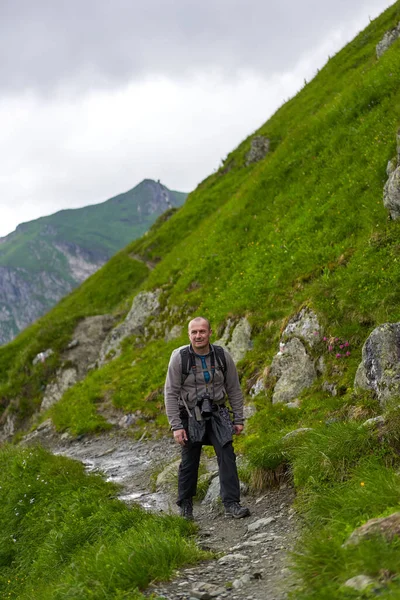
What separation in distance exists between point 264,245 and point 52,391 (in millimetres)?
17942

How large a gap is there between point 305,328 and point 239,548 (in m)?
8.14

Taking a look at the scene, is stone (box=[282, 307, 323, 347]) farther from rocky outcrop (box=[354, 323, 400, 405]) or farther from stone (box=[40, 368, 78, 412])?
stone (box=[40, 368, 78, 412])

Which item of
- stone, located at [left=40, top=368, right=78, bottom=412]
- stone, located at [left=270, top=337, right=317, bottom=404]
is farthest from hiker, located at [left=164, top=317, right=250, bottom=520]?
stone, located at [left=40, top=368, right=78, bottom=412]

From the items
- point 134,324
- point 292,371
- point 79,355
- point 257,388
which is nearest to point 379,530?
point 292,371

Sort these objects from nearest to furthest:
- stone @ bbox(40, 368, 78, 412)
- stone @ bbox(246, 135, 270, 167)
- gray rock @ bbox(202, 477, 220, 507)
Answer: gray rock @ bbox(202, 477, 220, 507), stone @ bbox(40, 368, 78, 412), stone @ bbox(246, 135, 270, 167)

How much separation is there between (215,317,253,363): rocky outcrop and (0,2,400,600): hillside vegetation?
368mm

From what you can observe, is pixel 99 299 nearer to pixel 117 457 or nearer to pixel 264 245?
pixel 264 245

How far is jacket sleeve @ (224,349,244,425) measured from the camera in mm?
8977

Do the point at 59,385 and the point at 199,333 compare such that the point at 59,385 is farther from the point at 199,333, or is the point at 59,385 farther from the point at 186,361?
the point at 199,333

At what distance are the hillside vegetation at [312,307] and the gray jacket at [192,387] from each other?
148 cm

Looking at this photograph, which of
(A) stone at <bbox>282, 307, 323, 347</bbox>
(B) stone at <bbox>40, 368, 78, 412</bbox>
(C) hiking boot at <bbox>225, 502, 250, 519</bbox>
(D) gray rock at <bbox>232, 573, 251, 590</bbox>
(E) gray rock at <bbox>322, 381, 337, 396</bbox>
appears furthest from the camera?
(B) stone at <bbox>40, 368, 78, 412</bbox>

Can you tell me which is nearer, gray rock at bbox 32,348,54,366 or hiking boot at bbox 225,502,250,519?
hiking boot at bbox 225,502,250,519

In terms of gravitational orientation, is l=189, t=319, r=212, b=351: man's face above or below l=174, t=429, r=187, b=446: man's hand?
above

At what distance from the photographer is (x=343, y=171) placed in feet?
67.9
